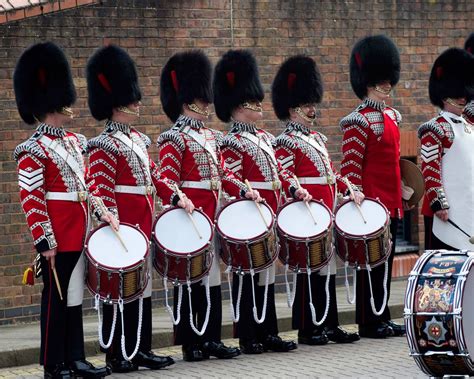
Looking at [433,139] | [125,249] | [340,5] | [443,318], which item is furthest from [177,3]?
Answer: [443,318]

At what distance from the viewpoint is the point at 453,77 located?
11.9 m

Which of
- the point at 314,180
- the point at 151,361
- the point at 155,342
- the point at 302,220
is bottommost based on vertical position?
the point at 155,342

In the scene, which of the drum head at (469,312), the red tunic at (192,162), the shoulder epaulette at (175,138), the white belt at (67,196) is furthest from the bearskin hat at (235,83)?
the drum head at (469,312)

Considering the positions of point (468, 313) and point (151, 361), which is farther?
point (151, 361)

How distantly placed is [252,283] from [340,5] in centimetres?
439

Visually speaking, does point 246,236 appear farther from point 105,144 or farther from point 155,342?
point 155,342

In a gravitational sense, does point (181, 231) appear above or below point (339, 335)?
above

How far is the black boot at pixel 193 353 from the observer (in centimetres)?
1070

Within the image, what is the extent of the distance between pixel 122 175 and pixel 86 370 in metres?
1.33

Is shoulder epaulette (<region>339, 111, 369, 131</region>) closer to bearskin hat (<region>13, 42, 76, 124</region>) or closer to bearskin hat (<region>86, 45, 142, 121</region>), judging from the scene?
bearskin hat (<region>86, 45, 142, 121</region>)

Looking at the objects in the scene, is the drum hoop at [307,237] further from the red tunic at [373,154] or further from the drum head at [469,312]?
the drum head at [469,312]

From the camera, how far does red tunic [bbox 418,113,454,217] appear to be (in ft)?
37.7

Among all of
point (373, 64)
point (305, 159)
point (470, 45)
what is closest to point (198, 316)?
point (305, 159)

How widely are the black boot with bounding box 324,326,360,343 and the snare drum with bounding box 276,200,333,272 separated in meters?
0.71
